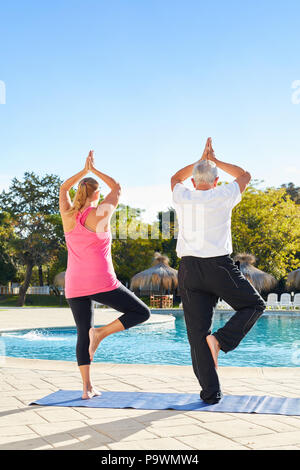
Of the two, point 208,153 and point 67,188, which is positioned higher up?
point 208,153

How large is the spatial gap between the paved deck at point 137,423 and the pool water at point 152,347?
3.83 m

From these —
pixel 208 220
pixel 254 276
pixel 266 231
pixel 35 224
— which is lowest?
pixel 254 276

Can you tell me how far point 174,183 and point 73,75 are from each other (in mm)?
11148

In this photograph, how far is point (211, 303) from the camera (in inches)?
154

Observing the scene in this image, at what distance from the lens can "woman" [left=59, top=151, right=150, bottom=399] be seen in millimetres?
4094

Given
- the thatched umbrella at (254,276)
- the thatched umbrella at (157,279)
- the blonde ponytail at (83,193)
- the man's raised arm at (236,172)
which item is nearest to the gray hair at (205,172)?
the man's raised arm at (236,172)

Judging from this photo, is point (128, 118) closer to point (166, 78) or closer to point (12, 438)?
point (166, 78)

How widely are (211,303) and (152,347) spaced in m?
7.07

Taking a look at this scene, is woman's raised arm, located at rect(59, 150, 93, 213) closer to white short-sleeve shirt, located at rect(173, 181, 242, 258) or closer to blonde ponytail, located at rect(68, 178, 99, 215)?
blonde ponytail, located at rect(68, 178, 99, 215)

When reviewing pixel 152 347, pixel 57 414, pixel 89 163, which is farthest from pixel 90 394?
pixel 152 347

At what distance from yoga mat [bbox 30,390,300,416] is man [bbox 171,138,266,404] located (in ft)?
0.58

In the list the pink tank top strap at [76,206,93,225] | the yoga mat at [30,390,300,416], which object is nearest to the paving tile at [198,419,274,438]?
the yoga mat at [30,390,300,416]

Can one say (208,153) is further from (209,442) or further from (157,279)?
(157,279)

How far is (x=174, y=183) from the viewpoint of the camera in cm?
415
